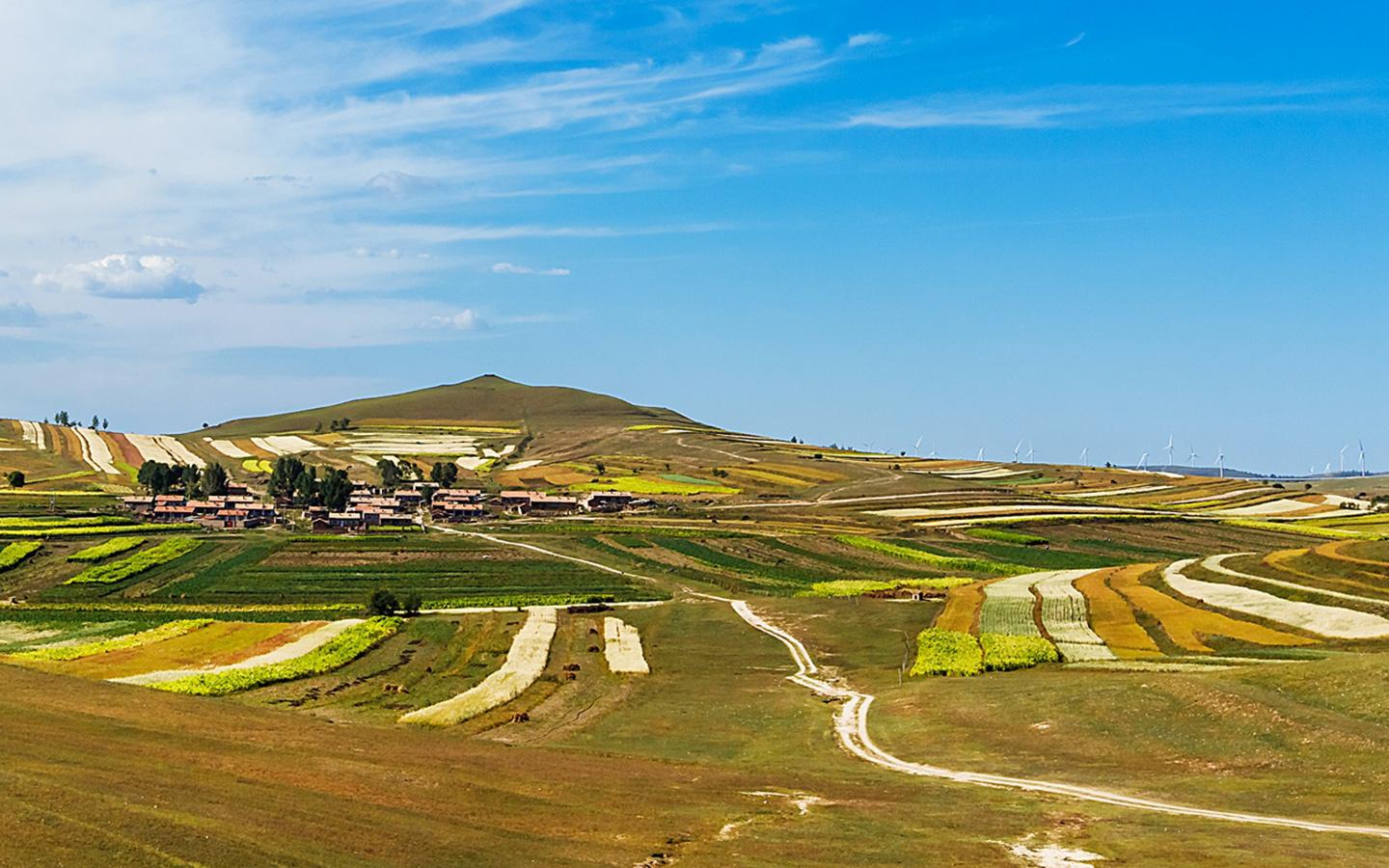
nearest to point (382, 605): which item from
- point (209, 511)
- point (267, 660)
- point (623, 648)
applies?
point (267, 660)

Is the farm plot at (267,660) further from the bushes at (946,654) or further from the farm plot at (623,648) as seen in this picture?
the bushes at (946,654)

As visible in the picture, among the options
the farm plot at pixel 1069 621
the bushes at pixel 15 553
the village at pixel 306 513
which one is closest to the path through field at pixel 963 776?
the farm plot at pixel 1069 621

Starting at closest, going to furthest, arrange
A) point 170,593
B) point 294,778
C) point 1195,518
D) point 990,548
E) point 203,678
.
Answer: point 294,778 → point 203,678 → point 170,593 → point 990,548 → point 1195,518

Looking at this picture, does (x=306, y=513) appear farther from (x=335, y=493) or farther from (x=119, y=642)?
(x=119, y=642)

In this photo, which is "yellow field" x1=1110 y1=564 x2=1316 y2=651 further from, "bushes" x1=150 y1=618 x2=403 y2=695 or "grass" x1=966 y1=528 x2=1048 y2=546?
"grass" x1=966 y1=528 x2=1048 y2=546

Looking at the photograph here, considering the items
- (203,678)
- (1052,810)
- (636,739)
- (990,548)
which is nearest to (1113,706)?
(1052,810)

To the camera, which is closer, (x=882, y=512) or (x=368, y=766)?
(x=368, y=766)

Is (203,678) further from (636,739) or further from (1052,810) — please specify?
(1052,810)
